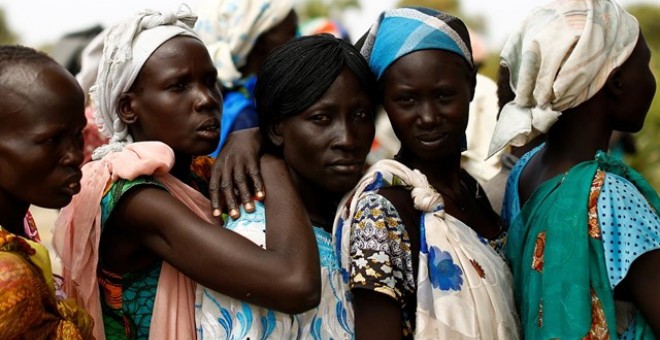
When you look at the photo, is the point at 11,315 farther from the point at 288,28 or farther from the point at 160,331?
the point at 288,28

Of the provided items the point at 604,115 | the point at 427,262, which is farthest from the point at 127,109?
the point at 604,115

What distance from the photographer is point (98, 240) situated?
278 cm

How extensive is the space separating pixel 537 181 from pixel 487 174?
1.55m

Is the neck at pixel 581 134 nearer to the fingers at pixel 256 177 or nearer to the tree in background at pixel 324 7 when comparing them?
the fingers at pixel 256 177

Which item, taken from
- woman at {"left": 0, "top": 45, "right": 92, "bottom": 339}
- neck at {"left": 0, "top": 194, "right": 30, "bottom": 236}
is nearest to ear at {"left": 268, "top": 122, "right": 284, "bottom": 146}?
woman at {"left": 0, "top": 45, "right": 92, "bottom": 339}

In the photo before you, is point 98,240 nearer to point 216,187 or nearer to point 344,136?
point 216,187

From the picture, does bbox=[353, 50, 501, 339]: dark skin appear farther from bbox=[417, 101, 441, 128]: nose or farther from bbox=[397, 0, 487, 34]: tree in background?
bbox=[397, 0, 487, 34]: tree in background

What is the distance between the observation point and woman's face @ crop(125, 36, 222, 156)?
3.00 m

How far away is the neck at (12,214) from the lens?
254cm

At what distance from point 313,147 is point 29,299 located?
3.38 feet

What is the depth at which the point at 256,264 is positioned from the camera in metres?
2.64

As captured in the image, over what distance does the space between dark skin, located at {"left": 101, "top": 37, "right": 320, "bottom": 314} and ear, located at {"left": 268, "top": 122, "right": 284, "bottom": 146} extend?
7 centimetres

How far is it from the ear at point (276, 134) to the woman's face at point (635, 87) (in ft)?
3.82

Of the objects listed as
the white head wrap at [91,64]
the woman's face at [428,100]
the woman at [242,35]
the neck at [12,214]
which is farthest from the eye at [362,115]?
the white head wrap at [91,64]
